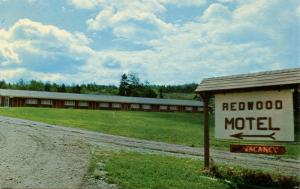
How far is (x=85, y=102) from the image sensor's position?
88500 mm

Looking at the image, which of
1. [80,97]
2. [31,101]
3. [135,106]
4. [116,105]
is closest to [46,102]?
[31,101]

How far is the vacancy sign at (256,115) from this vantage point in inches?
454

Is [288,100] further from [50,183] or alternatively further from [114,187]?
[50,183]

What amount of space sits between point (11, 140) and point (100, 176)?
35.8 feet

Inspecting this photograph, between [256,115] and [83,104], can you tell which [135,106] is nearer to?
[83,104]

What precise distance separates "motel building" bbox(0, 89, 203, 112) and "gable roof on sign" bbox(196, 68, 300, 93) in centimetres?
6859

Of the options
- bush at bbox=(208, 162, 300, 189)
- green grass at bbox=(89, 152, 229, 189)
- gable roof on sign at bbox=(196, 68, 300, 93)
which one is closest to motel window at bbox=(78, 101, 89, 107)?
green grass at bbox=(89, 152, 229, 189)

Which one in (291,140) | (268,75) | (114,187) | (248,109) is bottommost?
(114,187)

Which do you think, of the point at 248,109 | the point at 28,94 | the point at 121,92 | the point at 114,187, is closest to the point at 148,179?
the point at 114,187

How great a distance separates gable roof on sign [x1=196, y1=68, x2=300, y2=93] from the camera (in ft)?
37.1

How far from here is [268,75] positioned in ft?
39.0

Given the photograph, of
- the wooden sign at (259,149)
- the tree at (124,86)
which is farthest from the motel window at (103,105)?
the wooden sign at (259,149)

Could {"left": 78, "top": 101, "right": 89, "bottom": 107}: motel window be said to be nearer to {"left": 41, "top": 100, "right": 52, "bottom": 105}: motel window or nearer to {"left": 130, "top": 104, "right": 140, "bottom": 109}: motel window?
{"left": 41, "top": 100, "right": 52, "bottom": 105}: motel window

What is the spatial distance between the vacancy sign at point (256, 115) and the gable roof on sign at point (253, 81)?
1.06 feet
